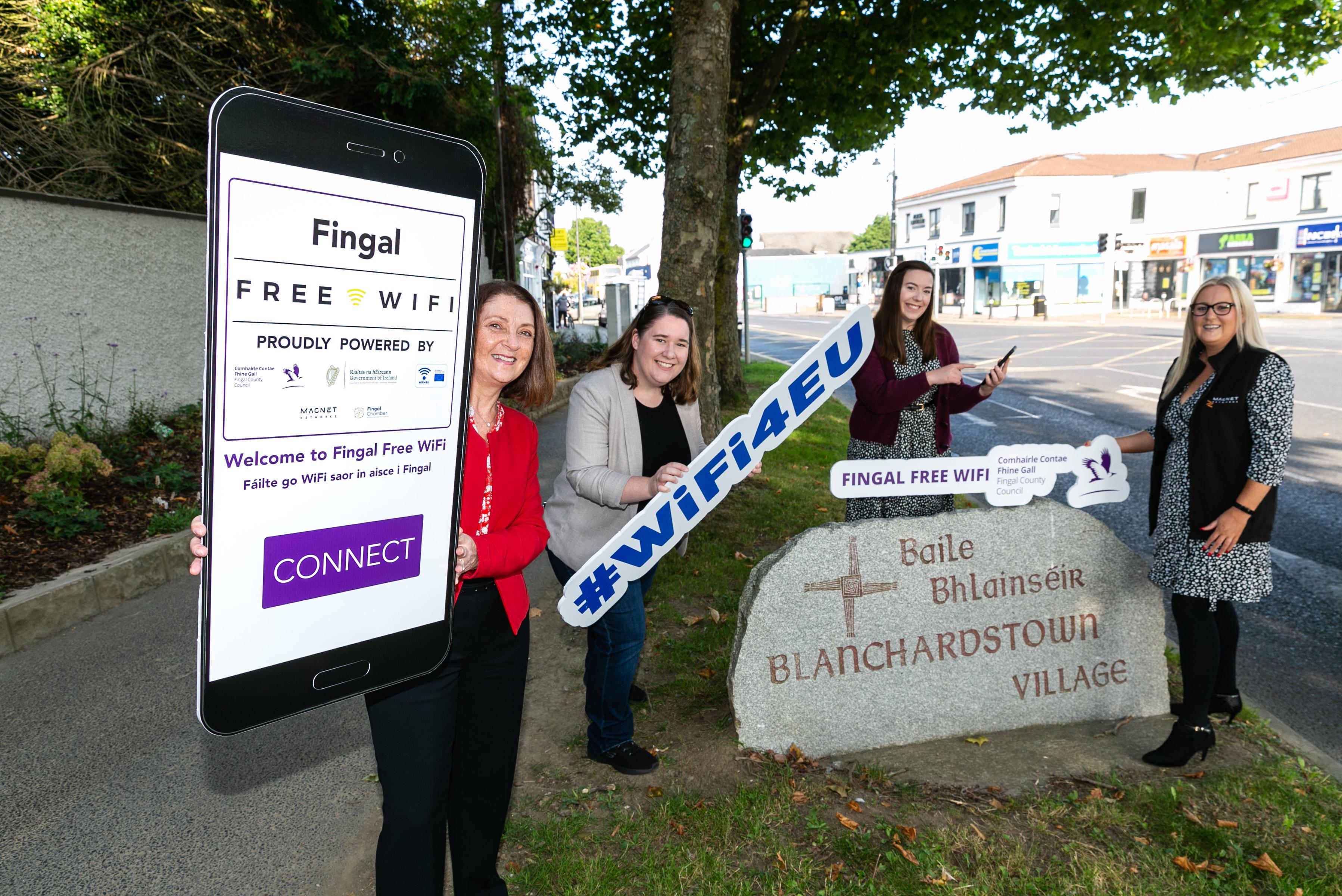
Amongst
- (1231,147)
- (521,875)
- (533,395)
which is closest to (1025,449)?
(533,395)

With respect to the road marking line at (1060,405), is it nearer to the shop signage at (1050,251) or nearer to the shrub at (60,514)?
the shrub at (60,514)

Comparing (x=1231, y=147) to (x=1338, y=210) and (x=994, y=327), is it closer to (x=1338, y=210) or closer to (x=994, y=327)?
(x=1338, y=210)

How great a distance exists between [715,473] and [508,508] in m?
0.98

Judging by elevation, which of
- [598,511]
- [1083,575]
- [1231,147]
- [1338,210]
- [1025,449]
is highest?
[1231,147]

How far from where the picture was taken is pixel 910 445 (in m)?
4.12

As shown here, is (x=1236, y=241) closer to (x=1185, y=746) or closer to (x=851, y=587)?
(x=1185, y=746)

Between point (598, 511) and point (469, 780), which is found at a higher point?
point (598, 511)

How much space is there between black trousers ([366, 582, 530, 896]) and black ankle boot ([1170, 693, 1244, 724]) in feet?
10.1

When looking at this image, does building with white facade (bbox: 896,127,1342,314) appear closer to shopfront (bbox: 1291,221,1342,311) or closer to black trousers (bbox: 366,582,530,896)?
shopfront (bbox: 1291,221,1342,311)

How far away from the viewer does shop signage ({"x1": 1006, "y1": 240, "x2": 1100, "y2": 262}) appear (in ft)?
157

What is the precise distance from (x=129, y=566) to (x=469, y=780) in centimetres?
438

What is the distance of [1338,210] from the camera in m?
37.5

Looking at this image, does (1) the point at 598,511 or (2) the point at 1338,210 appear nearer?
(1) the point at 598,511

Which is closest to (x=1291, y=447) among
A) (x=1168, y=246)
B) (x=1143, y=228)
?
(x=1168, y=246)
